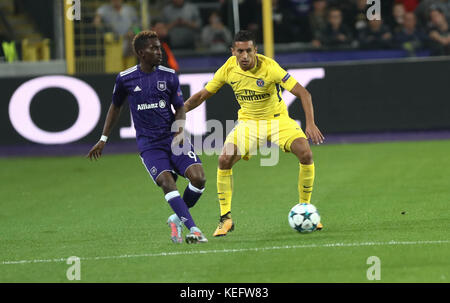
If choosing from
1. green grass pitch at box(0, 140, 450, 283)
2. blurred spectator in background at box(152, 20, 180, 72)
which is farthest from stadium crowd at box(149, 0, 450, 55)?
green grass pitch at box(0, 140, 450, 283)

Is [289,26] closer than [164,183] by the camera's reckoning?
No

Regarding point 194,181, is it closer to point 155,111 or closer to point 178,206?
point 178,206

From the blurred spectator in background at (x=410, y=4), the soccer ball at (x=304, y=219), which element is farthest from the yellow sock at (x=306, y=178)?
the blurred spectator in background at (x=410, y=4)

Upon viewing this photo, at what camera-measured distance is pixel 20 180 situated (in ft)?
47.0

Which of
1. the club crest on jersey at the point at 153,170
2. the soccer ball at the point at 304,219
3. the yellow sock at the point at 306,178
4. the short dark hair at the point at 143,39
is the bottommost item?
the soccer ball at the point at 304,219

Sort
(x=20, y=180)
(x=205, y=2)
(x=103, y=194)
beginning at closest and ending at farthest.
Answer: (x=103, y=194), (x=20, y=180), (x=205, y=2)

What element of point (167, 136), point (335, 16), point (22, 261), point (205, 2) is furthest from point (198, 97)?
point (205, 2)

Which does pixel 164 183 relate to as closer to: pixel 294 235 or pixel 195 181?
pixel 195 181

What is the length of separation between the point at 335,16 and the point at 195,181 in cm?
1092

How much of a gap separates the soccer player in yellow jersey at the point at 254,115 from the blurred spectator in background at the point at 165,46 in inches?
287

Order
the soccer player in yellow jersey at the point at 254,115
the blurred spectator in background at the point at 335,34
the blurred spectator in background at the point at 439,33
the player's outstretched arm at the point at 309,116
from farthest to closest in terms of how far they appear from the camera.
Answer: the blurred spectator in background at the point at 335,34
the blurred spectator in background at the point at 439,33
the soccer player in yellow jersey at the point at 254,115
the player's outstretched arm at the point at 309,116

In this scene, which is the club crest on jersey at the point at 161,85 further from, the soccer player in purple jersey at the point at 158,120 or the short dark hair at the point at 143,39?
the short dark hair at the point at 143,39

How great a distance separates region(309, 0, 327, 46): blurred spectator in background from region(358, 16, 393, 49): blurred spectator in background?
851 mm

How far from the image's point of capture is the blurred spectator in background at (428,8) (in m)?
18.9
